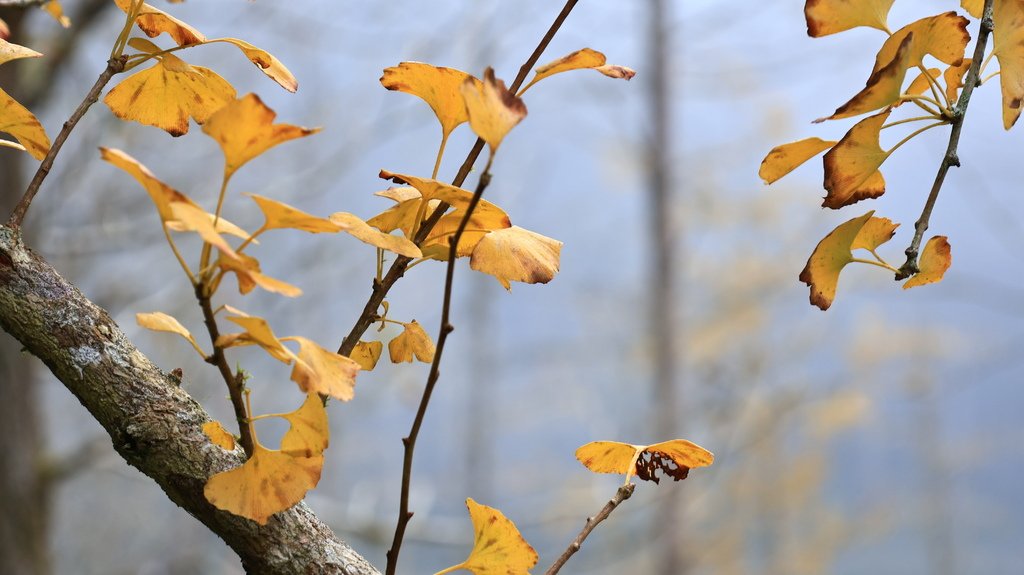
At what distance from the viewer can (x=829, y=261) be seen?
0.95 feet

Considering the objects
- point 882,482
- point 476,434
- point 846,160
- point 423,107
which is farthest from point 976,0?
point 882,482

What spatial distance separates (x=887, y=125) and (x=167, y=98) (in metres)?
0.25

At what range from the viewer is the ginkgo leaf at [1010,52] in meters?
0.27

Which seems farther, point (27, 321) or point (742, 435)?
point (742, 435)

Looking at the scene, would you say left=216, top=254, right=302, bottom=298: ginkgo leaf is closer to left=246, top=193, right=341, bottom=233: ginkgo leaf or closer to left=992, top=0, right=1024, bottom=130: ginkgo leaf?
left=246, top=193, right=341, bottom=233: ginkgo leaf

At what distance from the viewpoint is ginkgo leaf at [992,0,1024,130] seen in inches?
10.7

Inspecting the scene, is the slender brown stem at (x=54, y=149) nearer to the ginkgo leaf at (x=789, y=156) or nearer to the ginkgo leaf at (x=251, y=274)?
the ginkgo leaf at (x=251, y=274)

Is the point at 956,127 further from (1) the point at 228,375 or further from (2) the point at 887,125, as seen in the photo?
(1) the point at 228,375

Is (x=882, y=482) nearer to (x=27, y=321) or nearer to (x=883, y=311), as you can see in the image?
(x=883, y=311)

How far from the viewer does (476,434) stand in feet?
19.5

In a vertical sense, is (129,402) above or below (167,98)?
below

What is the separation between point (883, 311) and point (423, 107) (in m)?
5.96

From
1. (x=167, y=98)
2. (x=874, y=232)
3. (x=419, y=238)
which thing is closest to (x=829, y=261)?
(x=874, y=232)

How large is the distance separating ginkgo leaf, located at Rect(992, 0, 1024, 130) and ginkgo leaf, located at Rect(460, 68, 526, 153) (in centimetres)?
18
